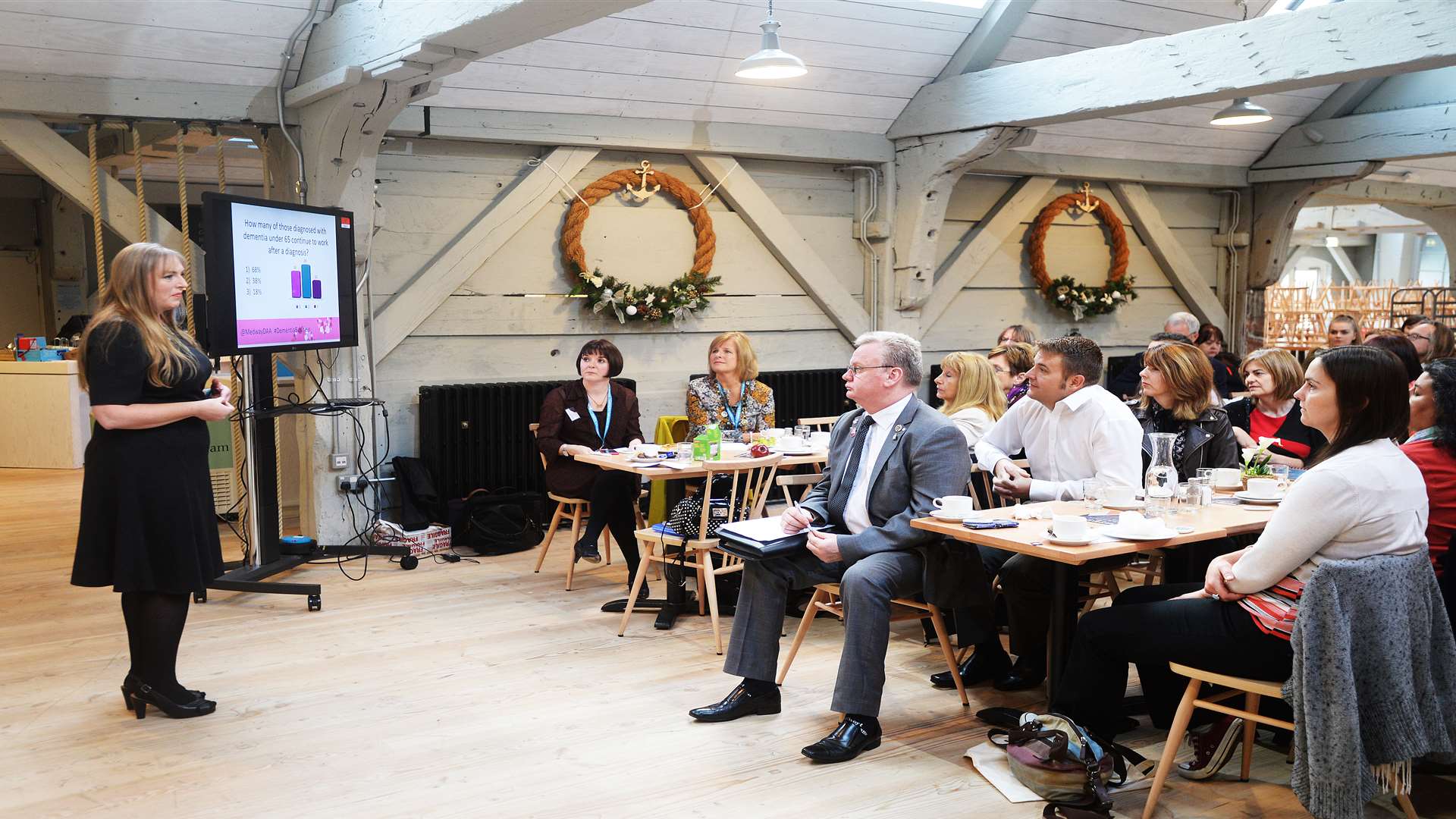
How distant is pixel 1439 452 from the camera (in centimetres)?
327

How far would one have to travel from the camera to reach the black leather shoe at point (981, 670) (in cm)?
426

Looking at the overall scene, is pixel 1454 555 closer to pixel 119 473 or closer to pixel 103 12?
pixel 119 473

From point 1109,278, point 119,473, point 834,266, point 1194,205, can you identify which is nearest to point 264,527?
point 119,473

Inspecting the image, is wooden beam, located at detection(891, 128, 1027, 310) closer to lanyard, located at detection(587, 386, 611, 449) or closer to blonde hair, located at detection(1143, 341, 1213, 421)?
lanyard, located at detection(587, 386, 611, 449)

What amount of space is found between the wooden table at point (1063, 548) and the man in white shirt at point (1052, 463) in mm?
289

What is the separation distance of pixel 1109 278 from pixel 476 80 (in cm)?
579

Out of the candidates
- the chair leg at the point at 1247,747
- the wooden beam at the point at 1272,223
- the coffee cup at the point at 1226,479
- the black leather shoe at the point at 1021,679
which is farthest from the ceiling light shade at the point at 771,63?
the wooden beam at the point at 1272,223

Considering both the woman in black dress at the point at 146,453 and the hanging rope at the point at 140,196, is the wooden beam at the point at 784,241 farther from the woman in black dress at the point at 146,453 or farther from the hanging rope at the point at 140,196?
the woman in black dress at the point at 146,453

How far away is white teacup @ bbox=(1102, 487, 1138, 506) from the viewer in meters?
3.77

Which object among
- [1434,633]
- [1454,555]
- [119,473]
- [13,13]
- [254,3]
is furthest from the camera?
[254,3]

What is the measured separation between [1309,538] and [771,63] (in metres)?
3.65

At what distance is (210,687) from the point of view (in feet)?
14.1

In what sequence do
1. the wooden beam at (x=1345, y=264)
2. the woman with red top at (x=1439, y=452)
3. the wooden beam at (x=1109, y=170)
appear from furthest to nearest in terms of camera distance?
the wooden beam at (x=1345, y=264)
the wooden beam at (x=1109, y=170)
the woman with red top at (x=1439, y=452)

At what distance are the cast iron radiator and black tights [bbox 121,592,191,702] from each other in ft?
10.1
